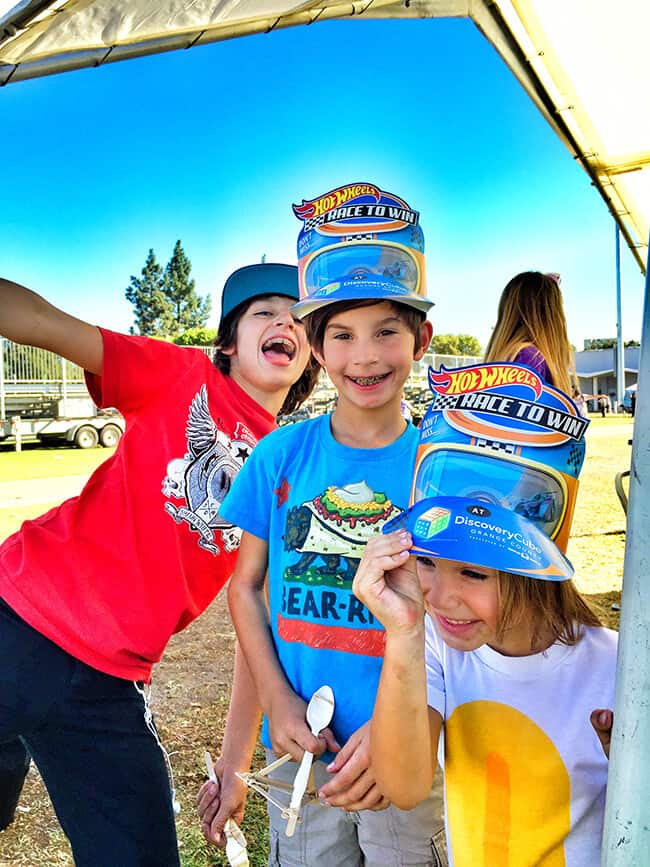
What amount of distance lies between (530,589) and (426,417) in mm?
362

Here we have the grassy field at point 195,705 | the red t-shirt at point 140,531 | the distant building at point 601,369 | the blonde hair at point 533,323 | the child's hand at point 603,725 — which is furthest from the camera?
the distant building at point 601,369

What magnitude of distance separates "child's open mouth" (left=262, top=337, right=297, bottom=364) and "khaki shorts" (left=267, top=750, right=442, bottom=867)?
1028mm

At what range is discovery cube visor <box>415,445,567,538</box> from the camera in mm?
1010

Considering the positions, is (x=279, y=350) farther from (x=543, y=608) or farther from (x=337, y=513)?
(x=543, y=608)

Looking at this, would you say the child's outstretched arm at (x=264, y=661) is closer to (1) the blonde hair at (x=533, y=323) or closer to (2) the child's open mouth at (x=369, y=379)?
(2) the child's open mouth at (x=369, y=379)

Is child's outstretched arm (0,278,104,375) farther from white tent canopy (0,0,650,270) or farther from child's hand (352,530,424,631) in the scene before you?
child's hand (352,530,424,631)

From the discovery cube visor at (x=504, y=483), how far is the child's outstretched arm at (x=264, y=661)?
0.65 metres

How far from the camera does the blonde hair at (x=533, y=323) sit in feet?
10.6

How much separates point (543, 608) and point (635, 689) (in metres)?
0.56

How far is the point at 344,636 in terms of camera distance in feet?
4.74

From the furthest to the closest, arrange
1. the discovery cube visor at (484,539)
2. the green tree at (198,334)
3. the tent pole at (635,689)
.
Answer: the green tree at (198,334) < the discovery cube visor at (484,539) < the tent pole at (635,689)

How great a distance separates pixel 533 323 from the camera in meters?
3.28

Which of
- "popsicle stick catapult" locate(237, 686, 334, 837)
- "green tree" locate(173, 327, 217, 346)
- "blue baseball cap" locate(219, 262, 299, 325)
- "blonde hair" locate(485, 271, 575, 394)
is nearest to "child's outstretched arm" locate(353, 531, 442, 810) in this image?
"popsicle stick catapult" locate(237, 686, 334, 837)

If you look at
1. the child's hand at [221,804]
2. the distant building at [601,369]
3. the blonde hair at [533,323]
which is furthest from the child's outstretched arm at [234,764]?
the distant building at [601,369]
